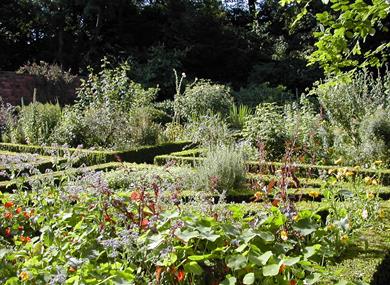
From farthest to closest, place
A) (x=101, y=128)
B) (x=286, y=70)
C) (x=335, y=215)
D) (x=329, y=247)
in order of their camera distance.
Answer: (x=286, y=70)
(x=101, y=128)
(x=335, y=215)
(x=329, y=247)

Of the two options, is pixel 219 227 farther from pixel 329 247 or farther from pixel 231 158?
pixel 231 158

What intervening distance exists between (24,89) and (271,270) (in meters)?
13.5

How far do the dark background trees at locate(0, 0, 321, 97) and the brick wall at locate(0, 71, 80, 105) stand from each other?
391 cm

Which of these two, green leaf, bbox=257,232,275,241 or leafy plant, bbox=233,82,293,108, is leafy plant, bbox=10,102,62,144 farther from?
green leaf, bbox=257,232,275,241

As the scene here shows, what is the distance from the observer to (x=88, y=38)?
66.3 feet

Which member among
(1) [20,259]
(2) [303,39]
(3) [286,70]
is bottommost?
(1) [20,259]

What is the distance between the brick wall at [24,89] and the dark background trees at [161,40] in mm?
3908

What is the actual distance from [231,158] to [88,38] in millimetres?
16178

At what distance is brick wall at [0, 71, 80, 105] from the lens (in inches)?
561

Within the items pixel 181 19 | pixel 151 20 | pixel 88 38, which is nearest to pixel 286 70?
pixel 181 19

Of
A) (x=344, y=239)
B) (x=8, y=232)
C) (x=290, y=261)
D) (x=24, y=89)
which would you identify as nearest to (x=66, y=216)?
(x=8, y=232)

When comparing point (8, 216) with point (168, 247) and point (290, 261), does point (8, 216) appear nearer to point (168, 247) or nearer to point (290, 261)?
point (168, 247)

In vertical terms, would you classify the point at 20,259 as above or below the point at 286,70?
below

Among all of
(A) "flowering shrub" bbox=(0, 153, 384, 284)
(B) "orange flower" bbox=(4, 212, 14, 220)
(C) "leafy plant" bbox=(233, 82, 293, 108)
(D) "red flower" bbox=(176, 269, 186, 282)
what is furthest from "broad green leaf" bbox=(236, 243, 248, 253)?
(C) "leafy plant" bbox=(233, 82, 293, 108)
